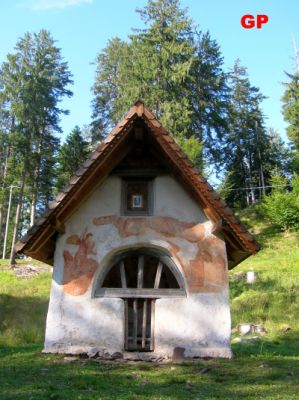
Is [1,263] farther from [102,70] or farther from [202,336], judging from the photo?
[202,336]

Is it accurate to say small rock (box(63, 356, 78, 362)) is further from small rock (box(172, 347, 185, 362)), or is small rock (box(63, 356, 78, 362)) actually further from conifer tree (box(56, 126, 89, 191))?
conifer tree (box(56, 126, 89, 191))

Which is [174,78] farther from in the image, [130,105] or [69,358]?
[69,358]

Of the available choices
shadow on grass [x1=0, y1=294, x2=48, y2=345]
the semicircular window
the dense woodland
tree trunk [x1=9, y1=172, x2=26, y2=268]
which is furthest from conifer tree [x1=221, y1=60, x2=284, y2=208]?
the semicircular window

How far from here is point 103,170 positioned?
34.8ft

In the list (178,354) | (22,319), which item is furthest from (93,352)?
(22,319)

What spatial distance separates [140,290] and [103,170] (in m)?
2.72

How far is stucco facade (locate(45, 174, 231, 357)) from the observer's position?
1017 cm

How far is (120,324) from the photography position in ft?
33.6

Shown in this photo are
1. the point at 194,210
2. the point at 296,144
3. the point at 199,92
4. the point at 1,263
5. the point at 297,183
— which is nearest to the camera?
the point at 194,210

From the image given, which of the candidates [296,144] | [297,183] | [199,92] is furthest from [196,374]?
[296,144]

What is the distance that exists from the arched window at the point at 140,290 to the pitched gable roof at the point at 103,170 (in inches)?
57.6

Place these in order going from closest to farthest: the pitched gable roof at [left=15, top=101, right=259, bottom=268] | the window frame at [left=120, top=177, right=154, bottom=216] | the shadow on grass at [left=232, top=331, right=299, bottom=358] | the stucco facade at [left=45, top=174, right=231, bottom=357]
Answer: the pitched gable roof at [left=15, top=101, right=259, bottom=268]
the stucco facade at [left=45, top=174, right=231, bottom=357]
the window frame at [left=120, top=177, right=154, bottom=216]
the shadow on grass at [left=232, top=331, right=299, bottom=358]

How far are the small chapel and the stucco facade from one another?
0.02 meters

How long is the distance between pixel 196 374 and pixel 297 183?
111ft
